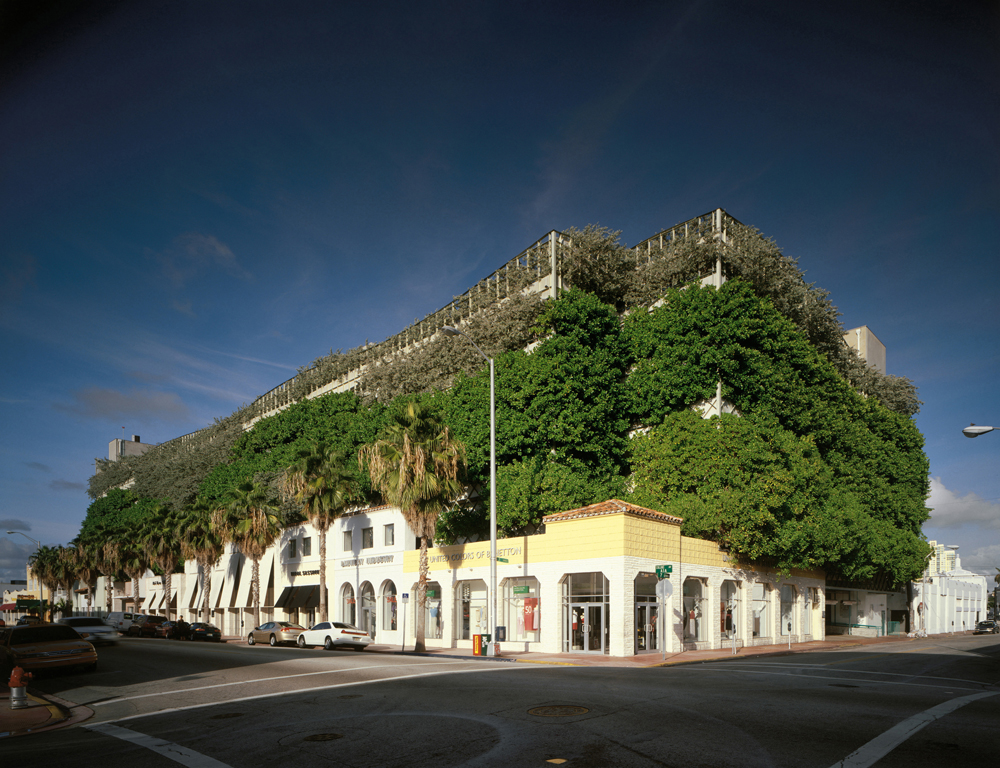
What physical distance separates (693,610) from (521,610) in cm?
741

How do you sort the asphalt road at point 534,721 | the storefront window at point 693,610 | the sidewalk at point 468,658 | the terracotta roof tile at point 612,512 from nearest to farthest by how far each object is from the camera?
the asphalt road at point 534,721
the sidewalk at point 468,658
the terracotta roof tile at point 612,512
the storefront window at point 693,610

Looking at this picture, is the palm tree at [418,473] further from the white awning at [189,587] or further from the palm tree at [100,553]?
the palm tree at [100,553]

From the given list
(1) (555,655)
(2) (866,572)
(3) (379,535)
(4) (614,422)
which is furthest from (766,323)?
(3) (379,535)

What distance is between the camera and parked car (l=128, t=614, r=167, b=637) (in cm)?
5091

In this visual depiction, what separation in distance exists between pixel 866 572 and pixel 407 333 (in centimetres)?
3852

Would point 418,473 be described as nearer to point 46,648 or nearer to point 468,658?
point 468,658

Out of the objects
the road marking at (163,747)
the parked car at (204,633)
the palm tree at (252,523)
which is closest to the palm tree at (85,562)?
the palm tree at (252,523)

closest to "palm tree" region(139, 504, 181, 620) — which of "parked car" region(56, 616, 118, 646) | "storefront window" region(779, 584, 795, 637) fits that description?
"parked car" region(56, 616, 118, 646)

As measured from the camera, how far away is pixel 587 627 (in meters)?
29.8

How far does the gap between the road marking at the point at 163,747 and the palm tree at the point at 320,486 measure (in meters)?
31.9

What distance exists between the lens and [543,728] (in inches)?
406

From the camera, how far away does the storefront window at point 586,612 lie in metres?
29.4

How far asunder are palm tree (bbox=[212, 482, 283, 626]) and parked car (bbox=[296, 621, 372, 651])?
16630 mm

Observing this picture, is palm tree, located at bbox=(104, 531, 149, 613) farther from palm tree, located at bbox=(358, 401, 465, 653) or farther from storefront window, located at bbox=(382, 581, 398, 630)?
palm tree, located at bbox=(358, 401, 465, 653)
